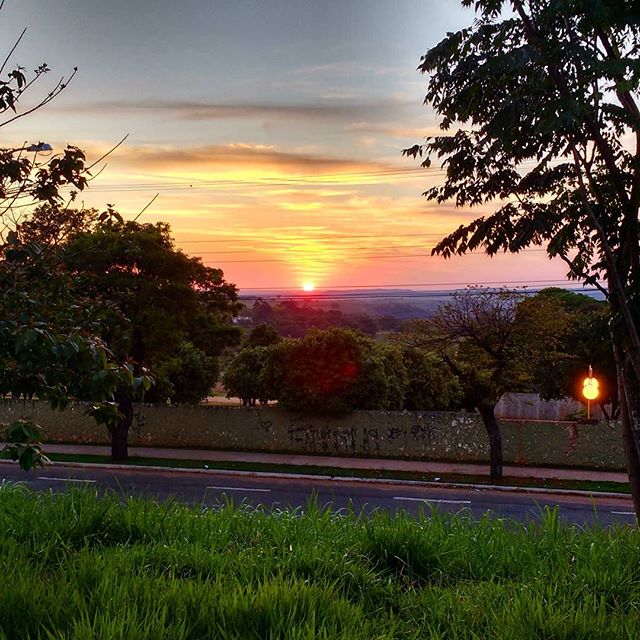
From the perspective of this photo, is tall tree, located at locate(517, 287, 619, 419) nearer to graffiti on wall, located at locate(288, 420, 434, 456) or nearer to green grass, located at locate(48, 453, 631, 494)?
green grass, located at locate(48, 453, 631, 494)

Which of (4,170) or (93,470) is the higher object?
(4,170)

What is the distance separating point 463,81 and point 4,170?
362 inches

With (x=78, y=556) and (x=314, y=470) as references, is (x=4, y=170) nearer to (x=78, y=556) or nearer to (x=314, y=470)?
(x=78, y=556)

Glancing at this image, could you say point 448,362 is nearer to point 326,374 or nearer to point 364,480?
point 364,480

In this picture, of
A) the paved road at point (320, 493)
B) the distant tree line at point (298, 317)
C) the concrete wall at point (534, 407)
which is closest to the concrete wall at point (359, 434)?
the paved road at point (320, 493)

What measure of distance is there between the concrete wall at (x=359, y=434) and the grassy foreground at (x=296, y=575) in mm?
20765

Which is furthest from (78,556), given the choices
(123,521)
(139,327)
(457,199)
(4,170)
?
(139,327)

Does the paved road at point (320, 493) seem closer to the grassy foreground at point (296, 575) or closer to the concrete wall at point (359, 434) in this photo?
the concrete wall at point (359, 434)

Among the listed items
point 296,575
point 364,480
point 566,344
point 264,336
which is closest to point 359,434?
point 364,480

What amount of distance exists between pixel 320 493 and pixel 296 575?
16.0 metres

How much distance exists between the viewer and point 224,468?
24438 mm

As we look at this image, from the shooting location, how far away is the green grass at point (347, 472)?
2217cm

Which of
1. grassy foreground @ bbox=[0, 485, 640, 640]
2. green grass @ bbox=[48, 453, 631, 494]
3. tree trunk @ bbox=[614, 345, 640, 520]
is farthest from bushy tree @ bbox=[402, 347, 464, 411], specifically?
grassy foreground @ bbox=[0, 485, 640, 640]

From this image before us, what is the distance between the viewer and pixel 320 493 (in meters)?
20.7
